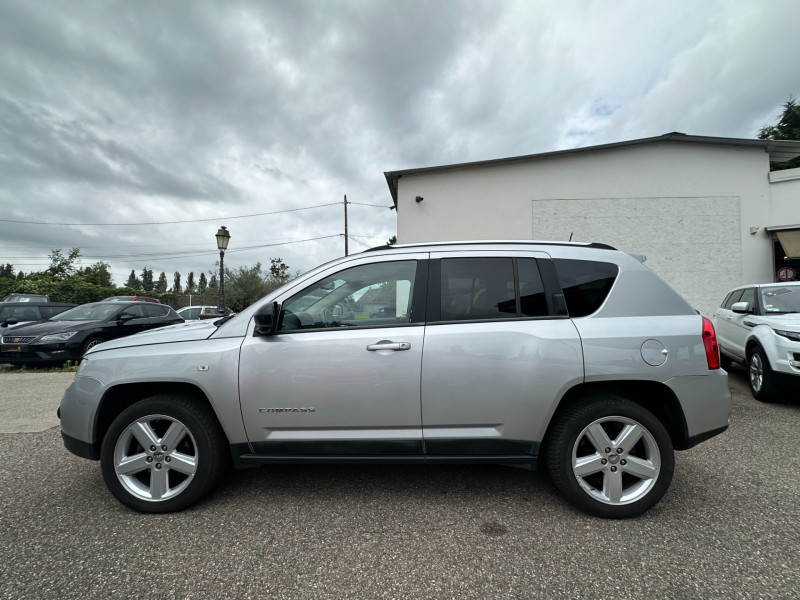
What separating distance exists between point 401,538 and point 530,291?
1694mm

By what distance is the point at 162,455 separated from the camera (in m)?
2.27

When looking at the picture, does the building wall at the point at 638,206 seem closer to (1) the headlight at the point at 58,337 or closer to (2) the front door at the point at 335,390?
(2) the front door at the point at 335,390

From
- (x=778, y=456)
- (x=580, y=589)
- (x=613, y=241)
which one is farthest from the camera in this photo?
(x=613, y=241)

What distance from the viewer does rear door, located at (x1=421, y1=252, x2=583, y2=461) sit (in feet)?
7.05

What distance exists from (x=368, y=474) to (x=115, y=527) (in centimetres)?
161

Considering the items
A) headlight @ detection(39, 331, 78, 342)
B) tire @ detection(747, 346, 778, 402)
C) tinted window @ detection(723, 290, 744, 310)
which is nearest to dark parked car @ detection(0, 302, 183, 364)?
headlight @ detection(39, 331, 78, 342)

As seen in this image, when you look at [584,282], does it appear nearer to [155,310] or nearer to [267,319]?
[267,319]

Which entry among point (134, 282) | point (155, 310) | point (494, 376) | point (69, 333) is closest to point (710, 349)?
point (494, 376)

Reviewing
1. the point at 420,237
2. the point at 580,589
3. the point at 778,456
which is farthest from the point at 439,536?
the point at 420,237

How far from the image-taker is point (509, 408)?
2166mm

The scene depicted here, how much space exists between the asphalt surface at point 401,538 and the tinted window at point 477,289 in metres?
1.28

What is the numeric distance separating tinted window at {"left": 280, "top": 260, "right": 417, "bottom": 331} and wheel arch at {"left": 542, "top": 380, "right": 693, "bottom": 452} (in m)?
1.17

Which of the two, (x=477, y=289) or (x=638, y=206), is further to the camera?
(x=638, y=206)

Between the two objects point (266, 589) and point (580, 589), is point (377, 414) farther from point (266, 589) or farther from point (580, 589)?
point (580, 589)
